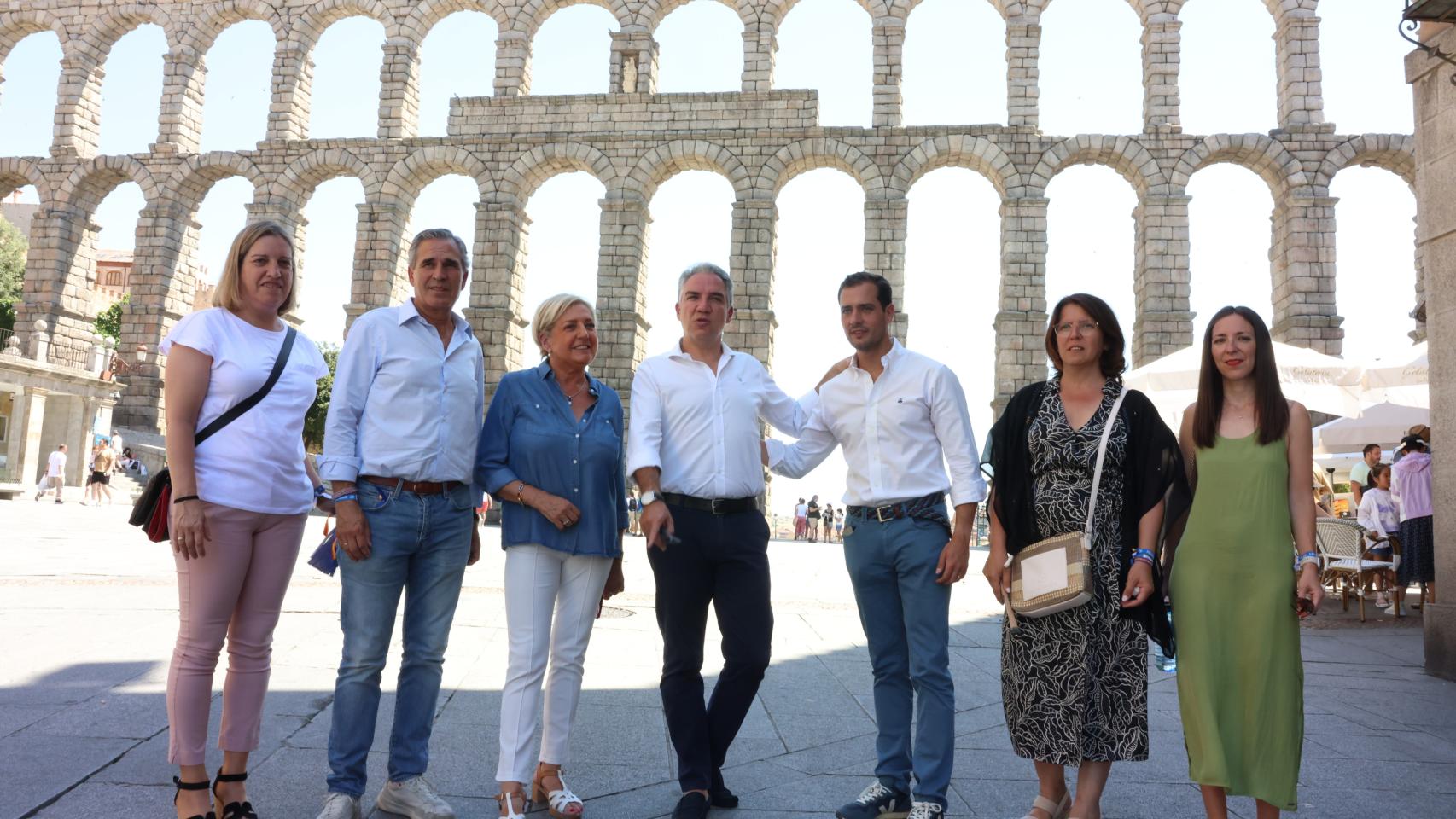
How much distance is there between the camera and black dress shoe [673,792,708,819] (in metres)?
3.24

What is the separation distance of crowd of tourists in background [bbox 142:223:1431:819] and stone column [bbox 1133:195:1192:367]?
19.7 meters

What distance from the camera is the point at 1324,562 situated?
9.91 m

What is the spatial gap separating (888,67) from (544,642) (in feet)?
73.7

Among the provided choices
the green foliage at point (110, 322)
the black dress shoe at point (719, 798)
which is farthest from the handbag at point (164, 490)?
the green foliage at point (110, 322)

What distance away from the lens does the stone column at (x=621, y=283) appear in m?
23.3

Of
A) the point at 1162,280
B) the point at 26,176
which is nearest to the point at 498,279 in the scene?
the point at 26,176

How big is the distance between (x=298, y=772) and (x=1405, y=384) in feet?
34.5

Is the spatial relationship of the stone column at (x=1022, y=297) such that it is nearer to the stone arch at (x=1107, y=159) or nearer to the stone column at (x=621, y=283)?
the stone arch at (x=1107, y=159)

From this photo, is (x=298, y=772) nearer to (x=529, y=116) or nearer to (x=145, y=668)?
(x=145, y=668)

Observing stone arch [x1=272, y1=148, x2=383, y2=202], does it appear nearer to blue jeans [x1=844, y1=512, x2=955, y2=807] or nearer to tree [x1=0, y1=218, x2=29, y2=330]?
tree [x1=0, y1=218, x2=29, y2=330]

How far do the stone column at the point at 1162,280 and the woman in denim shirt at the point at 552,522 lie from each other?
20352mm

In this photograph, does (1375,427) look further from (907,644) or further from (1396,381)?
(907,644)

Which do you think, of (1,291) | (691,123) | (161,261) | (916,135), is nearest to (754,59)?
(691,123)

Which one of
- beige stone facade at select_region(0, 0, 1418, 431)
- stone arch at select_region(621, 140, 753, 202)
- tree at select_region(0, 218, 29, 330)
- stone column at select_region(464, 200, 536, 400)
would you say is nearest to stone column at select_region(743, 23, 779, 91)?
beige stone facade at select_region(0, 0, 1418, 431)
